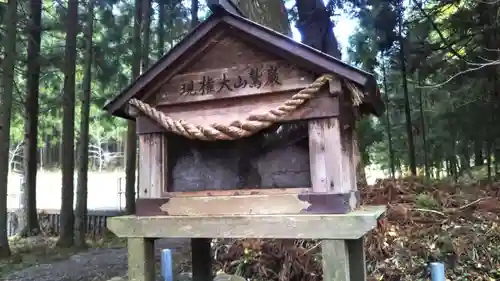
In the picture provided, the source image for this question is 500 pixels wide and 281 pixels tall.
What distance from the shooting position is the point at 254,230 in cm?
301

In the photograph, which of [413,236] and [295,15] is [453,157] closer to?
[295,15]

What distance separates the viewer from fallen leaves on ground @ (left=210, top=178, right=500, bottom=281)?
5.56 m

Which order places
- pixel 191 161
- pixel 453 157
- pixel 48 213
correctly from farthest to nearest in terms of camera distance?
pixel 453 157 < pixel 48 213 < pixel 191 161

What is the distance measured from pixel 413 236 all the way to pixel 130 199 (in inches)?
328

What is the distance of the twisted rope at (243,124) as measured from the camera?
9.85 feet

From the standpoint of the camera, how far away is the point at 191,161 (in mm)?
3547

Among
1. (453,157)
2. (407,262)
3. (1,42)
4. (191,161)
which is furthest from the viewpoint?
(453,157)

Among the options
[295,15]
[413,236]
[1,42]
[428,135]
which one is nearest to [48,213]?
[1,42]

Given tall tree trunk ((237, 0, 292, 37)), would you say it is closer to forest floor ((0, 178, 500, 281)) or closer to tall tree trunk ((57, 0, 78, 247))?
forest floor ((0, 178, 500, 281))

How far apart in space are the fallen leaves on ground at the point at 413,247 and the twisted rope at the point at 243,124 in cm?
337

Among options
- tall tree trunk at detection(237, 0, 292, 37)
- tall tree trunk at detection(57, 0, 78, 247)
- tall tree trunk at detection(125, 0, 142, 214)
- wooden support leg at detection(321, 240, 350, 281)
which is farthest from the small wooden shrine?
→ tall tree trunk at detection(125, 0, 142, 214)

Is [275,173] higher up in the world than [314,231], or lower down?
higher up

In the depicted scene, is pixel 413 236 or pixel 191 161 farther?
pixel 413 236

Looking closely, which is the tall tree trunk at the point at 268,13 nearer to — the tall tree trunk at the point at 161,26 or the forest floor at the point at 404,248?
the forest floor at the point at 404,248
